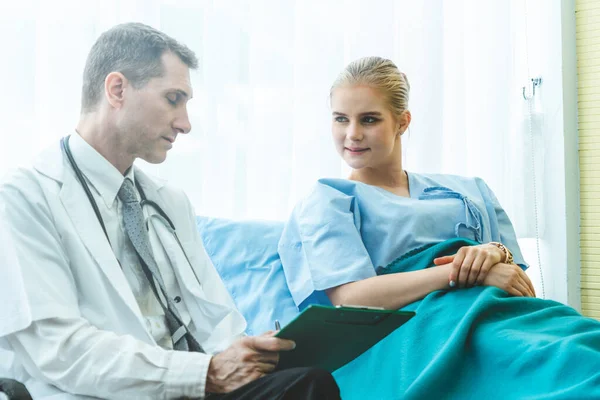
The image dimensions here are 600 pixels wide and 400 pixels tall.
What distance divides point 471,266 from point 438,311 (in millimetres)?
134

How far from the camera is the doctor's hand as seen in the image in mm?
1062

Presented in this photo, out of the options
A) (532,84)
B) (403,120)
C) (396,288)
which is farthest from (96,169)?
(532,84)

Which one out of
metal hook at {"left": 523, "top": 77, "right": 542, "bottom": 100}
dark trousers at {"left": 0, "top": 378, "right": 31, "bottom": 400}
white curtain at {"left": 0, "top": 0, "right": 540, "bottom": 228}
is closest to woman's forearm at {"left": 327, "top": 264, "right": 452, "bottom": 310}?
white curtain at {"left": 0, "top": 0, "right": 540, "bottom": 228}

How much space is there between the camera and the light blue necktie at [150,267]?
1238mm

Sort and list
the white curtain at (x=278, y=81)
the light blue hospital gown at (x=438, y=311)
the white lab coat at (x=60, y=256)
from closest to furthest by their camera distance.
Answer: the white lab coat at (x=60, y=256), the light blue hospital gown at (x=438, y=311), the white curtain at (x=278, y=81)

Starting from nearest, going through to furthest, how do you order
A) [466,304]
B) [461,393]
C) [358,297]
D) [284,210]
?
[461,393] → [466,304] → [358,297] → [284,210]

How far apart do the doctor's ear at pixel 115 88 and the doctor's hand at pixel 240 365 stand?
0.50 m

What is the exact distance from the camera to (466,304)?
4.65 ft

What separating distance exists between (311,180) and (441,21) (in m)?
0.75

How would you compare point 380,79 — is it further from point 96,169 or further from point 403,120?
point 96,169

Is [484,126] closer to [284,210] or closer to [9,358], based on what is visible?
[284,210]

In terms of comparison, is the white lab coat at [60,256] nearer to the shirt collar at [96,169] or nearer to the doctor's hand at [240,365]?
the shirt collar at [96,169]

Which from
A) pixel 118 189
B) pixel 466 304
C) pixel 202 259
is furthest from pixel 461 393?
pixel 118 189

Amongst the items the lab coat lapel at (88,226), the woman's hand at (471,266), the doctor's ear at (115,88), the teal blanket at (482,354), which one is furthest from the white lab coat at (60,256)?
the woman's hand at (471,266)
